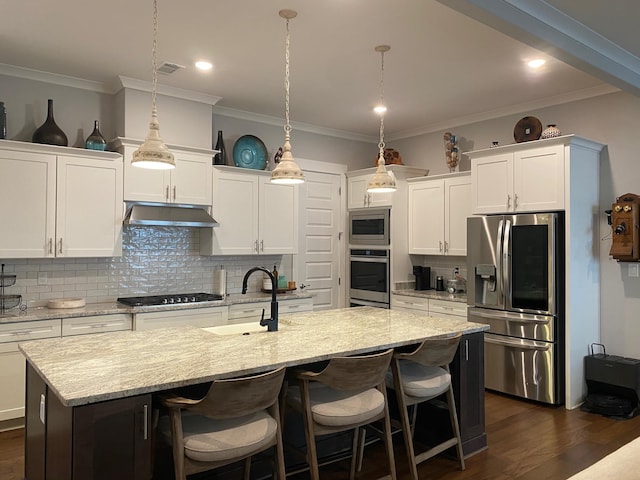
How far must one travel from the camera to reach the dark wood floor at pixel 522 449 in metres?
3.08

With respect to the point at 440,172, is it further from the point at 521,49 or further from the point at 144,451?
the point at 144,451

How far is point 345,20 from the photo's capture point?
10.6 ft

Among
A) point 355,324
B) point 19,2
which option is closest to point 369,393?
point 355,324

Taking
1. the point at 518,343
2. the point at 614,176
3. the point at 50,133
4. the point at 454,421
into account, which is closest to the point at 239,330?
the point at 454,421

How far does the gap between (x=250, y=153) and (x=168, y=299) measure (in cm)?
182

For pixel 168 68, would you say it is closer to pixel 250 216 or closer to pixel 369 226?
pixel 250 216

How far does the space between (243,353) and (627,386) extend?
3478 millimetres

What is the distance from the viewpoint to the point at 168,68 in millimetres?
4070

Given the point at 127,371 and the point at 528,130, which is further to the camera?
the point at 528,130

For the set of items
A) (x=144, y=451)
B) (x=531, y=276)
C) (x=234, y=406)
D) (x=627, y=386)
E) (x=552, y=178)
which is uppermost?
(x=552, y=178)

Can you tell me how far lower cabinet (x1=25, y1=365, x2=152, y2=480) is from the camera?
6.25ft

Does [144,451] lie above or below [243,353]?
below

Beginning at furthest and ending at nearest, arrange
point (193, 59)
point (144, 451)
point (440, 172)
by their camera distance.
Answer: point (440, 172) < point (193, 59) < point (144, 451)

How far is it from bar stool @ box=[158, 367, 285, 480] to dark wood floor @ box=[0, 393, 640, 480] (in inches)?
35.2
